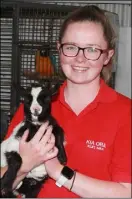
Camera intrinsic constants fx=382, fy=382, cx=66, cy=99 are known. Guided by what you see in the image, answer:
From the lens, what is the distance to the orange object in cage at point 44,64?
2.31 meters

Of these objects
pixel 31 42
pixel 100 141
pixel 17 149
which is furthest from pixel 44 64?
pixel 100 141

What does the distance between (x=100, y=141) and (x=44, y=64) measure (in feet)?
4.44

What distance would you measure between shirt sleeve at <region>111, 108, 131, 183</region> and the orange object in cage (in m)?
1.33

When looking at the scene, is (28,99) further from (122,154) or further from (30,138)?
(122,154)

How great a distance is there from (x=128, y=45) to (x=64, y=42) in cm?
167

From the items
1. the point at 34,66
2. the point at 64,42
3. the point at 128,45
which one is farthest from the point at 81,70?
the point at 128,45

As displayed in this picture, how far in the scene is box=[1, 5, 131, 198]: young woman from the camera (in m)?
1.00

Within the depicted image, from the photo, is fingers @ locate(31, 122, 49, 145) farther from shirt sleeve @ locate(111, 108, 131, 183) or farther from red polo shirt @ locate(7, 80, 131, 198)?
shirt sleeve @ locate(111, 108, 131, 183)

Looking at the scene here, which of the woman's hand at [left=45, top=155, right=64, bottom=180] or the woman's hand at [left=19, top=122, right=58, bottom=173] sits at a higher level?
the woman's hand at [left=19, top=122, right=58, bottom=173]

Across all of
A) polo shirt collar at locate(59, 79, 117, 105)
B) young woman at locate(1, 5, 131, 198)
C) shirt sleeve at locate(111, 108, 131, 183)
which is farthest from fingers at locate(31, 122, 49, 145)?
shirt sleeve at locate(111, 108, 131, 183)

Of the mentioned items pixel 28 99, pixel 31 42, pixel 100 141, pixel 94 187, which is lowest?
pixel 94 187

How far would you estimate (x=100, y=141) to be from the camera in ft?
3.40

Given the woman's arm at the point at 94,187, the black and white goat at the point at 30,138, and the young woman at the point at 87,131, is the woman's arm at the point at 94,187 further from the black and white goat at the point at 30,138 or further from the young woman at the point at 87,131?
the black and white goat at the point at 30,138

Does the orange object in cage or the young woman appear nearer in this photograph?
the young woman
